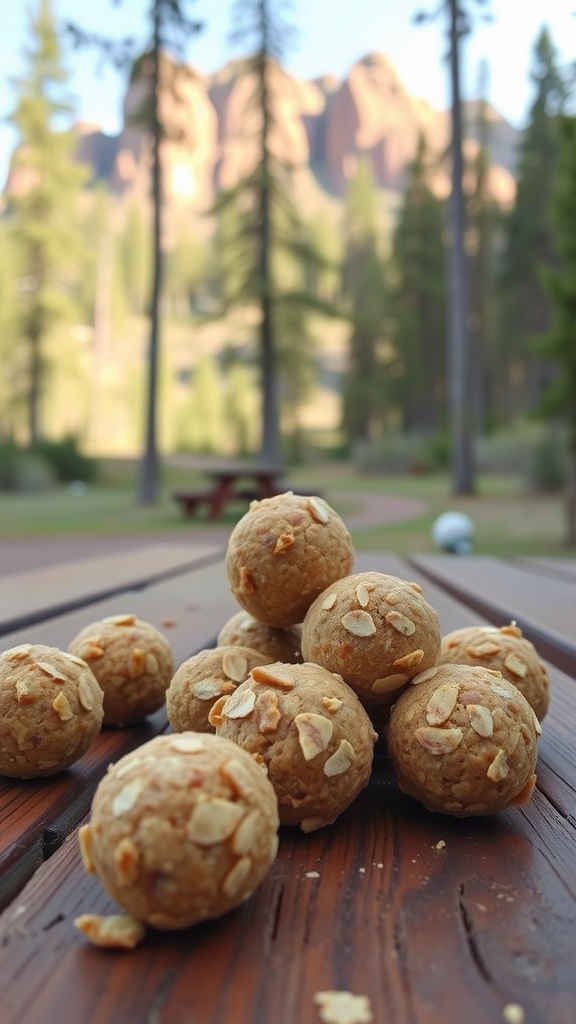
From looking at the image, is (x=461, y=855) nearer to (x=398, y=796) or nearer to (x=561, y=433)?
(x=398, y=796)

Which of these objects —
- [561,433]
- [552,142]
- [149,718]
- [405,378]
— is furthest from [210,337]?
[149,718]

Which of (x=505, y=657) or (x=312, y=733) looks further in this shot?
(x=505, y=657)

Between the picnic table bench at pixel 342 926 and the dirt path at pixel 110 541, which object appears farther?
the dirt path at pixel 110 541

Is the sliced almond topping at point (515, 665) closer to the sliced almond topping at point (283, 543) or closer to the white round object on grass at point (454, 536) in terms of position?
the sliced almond topping at point (283, 543)

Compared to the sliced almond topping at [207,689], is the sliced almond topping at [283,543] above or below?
above

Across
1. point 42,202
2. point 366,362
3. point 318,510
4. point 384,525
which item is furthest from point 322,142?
point 318,510

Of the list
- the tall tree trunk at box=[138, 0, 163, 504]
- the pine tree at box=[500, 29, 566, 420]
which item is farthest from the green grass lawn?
the pine tree at box=[500, 29, 566, 420]

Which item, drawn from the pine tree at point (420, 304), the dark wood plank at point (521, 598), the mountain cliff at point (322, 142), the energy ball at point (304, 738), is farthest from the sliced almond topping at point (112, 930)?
the mountain cliff at point (322, 142)

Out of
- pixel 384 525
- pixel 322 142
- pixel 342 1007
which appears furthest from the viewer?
pixel 322 142

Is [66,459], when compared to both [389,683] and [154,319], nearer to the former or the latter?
[154,319]
